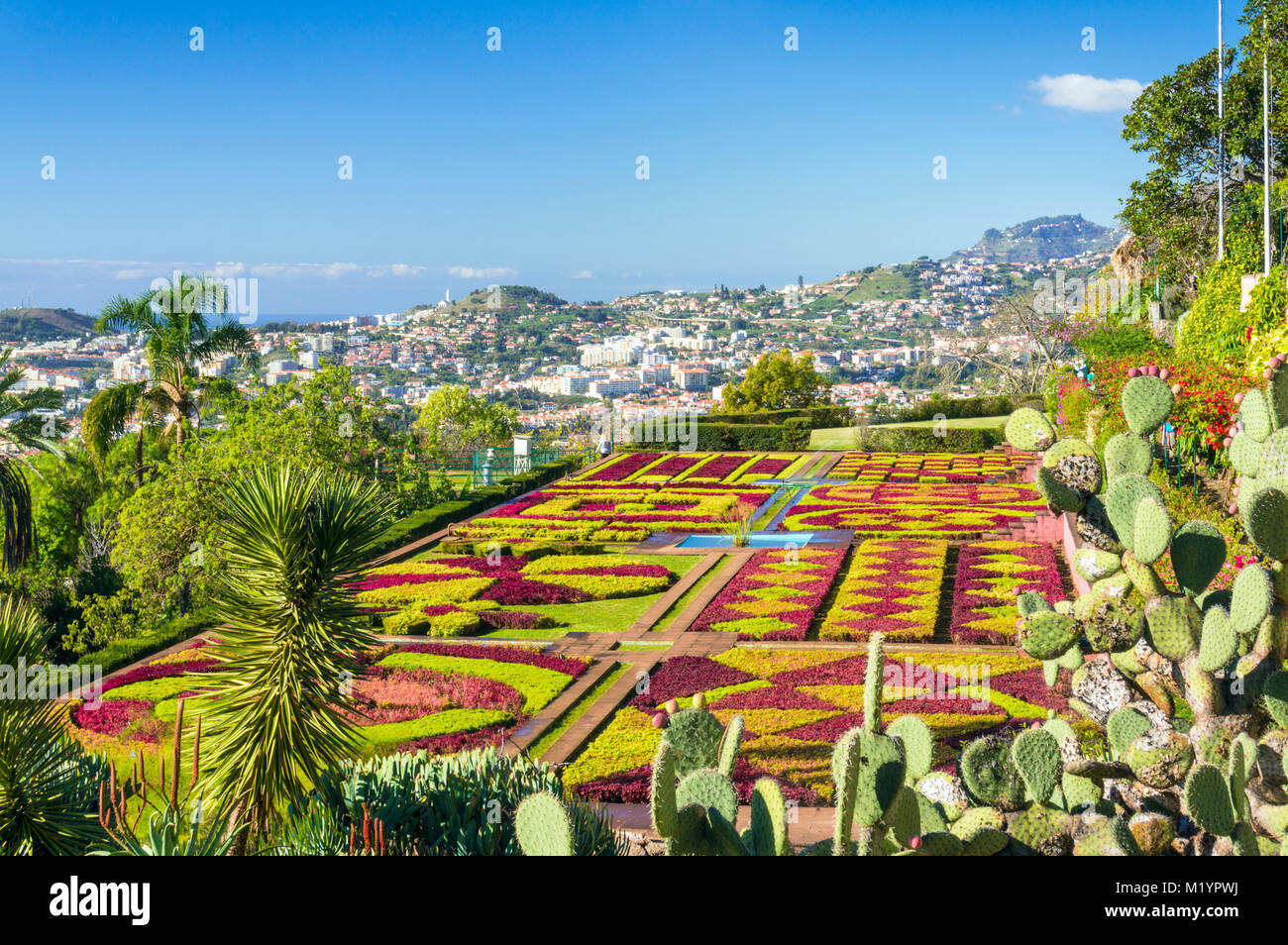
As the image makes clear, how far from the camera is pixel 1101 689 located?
6258 millimetres

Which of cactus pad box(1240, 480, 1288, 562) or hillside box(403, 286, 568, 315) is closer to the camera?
cactus pad box(1240, 480, 1288, 562)

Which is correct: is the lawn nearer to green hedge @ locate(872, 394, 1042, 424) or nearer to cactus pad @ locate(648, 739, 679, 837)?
green hedge @ locate(872, 394, 1042, 424)

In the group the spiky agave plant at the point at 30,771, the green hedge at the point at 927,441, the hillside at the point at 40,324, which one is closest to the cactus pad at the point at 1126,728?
the spiky agave plant at the point at 30,771

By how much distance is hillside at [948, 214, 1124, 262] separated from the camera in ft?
551

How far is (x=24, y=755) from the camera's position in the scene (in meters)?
5.29

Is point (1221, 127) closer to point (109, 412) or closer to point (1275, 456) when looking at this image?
point (1275, 456)

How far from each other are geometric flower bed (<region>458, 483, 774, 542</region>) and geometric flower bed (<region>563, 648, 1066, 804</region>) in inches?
417

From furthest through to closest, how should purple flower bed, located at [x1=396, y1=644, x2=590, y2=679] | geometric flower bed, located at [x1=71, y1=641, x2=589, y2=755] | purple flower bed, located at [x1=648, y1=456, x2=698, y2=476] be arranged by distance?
purple flower bed, located at [x1=648, y1=456, x2=698, y2=476] → purple flower bed, located at [x1=396, y1=644, x2=590, y2=679] → geometric flower bed, located at [x1=71, y1=641, x2=589, y2=755]

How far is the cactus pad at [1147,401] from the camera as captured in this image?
628 centimetres

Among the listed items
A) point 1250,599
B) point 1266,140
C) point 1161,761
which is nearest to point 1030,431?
point 1250,599

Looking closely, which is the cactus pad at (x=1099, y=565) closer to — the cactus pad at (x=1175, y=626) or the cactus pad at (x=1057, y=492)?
the cactus pad at (x=1057, y=492)

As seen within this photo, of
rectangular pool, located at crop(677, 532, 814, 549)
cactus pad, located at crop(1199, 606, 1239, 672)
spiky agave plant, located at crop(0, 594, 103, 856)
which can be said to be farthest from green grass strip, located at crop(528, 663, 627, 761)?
rectangular pool, located at crop(677, 532, 814, 549)

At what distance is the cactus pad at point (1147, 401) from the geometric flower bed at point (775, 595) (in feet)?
33.6
